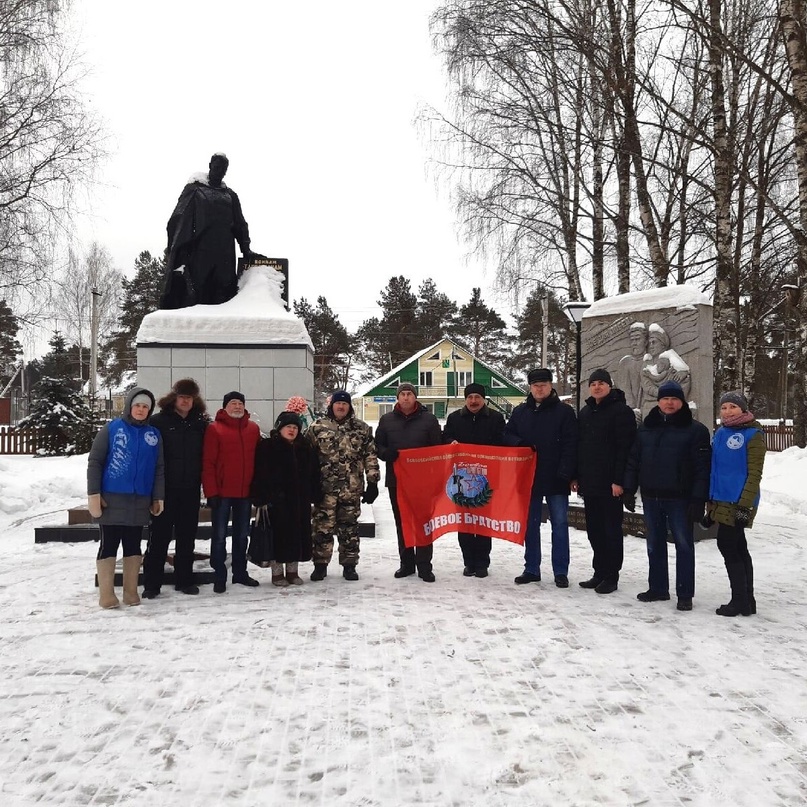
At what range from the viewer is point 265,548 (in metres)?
5.29

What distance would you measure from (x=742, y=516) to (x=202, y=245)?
675 centimetres

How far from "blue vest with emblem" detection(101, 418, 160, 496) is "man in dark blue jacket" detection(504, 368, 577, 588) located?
2917 millimetres

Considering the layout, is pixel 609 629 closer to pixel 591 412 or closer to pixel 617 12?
pixel 591 412

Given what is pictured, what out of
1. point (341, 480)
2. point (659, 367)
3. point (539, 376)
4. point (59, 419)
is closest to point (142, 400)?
point (341, 480)

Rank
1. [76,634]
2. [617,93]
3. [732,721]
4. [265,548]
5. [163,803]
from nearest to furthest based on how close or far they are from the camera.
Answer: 1. [163,803]
2. [732,721]
3. [76,634]
4. [265,548]
5. [617,93]

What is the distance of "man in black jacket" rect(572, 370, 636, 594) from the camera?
5250 mm

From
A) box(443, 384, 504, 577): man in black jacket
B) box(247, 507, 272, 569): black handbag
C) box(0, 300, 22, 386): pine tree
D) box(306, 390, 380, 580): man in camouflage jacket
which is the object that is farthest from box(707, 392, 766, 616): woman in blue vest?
box(0, 300, 22, 386): pine tree

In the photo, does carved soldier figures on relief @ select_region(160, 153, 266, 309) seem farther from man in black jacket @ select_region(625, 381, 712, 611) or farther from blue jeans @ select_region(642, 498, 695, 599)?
blue jeans @ select_region(642, 498, 695, 599)

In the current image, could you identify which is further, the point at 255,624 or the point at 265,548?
the point at 265,548

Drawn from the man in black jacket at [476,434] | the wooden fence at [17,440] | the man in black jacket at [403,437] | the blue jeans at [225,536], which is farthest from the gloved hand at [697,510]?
the wooden fence at [17,440]

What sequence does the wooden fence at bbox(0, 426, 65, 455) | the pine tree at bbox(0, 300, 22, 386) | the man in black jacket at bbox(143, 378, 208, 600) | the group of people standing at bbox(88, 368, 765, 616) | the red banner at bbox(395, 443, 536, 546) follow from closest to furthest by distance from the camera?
the group of people standing at bbox(88, 368, 765, 616)
the man in black jacket at bbox(143, 378, 208, 600)
the red banner at bbox(395, 443, 536, 546)
the wooden fence at bbox(0, 426, 65, 455)
the pine tree at bbox(0, 300, 22, 386)

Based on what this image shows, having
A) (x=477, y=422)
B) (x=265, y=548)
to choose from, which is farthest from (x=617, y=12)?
(x=265, y=548)

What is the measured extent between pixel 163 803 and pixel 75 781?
1.34 ft

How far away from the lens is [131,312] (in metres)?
45.8
